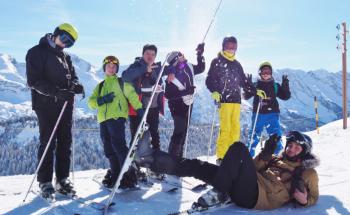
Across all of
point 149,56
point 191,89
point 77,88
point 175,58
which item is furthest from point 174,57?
point 77,88

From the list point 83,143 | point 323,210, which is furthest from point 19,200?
point 83,143

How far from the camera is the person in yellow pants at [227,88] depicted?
20.2 feet

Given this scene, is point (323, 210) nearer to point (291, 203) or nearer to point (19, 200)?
point (291, 203)

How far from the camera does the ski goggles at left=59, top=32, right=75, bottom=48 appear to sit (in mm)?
4820

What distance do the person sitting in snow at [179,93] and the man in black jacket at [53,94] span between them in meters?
1.56

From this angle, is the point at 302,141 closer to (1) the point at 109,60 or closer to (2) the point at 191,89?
(2) the point at 191,89

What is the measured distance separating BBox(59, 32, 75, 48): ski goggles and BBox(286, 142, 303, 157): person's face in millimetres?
3078

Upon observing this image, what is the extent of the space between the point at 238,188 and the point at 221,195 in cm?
21

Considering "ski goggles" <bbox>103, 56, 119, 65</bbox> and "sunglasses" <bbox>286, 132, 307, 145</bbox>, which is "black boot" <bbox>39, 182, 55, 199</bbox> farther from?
"sunglasses" <bbox>286, 132, 307, 145</bbox>

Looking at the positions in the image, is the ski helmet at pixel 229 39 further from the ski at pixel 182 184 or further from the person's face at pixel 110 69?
the ski at pixel 182 184

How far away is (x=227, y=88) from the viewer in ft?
20.9

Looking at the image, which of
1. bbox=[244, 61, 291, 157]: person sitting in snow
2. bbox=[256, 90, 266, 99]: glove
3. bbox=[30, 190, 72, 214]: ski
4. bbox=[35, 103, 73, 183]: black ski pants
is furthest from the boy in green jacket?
bbox=[244, 61, 291, 157]: person sitting in snow

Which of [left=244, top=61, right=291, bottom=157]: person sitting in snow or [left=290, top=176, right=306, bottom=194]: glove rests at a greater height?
[left=244, top=61, right=291, bottom=157]: person sitting in snow

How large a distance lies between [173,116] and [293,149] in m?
2.20
